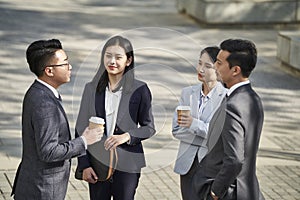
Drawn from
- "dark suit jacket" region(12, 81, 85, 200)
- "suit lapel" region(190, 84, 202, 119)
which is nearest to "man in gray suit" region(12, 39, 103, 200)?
"dark suit jacket" region(12, 81, 85, 200)

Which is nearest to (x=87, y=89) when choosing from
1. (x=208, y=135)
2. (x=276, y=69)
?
(x=208, y=135)

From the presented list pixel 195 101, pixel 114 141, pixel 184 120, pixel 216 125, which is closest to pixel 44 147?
pixel 114 141

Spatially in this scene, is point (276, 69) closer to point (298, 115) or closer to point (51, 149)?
point (298, 115)

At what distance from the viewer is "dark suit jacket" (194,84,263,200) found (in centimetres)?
489

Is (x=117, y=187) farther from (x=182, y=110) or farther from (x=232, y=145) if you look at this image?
(x=232, y=145)

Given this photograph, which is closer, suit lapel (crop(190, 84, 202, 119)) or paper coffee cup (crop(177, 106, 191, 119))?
paper coffee cup (crop(177, 106, 191, 119))

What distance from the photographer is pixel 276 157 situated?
8.88 m

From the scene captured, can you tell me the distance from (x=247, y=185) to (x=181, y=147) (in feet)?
2.57

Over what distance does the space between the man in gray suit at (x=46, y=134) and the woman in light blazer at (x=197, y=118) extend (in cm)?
74

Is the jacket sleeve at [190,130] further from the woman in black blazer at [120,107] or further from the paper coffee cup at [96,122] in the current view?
the paper coffee cup at [96,122]

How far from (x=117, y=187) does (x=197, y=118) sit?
81 cm

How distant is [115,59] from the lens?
18.0ft

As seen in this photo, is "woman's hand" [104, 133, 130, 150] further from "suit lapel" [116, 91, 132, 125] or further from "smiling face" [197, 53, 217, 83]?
"smiling face" [197, 53, 217, 83]

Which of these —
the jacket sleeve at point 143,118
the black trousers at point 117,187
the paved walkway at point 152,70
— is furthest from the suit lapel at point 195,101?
the black trousers at point 117,187
